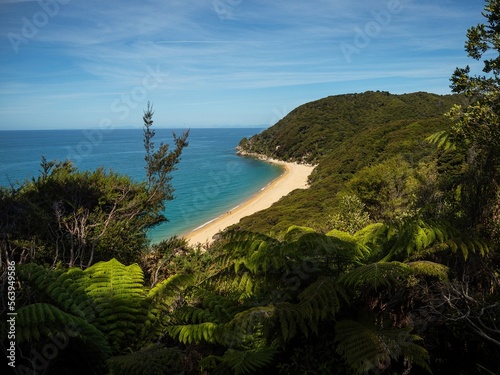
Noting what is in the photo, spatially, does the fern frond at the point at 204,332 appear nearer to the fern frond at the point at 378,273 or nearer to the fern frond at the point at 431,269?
A: the fern frond at the point at 378,273

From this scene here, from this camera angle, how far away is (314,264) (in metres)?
3.48

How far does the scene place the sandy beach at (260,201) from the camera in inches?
1203

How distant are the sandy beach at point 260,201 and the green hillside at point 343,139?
3.18 metres

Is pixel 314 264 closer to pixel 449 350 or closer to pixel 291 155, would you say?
pixel 449 350

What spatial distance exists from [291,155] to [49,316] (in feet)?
289

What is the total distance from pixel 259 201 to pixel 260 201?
0.14 m

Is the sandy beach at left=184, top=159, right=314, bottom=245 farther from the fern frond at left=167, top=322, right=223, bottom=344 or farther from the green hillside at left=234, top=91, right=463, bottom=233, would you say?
the fern frond at left=167, top=322, right=223, bottom=344

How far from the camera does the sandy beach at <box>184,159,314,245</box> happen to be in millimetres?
30562

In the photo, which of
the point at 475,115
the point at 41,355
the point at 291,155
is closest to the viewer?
the point at 41,355

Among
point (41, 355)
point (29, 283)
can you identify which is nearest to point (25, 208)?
point (29, 283)

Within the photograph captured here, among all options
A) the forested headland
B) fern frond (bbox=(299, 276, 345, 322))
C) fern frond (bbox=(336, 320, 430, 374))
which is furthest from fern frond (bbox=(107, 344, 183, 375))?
fern frond (bbox=(336, 320, 430, 374))

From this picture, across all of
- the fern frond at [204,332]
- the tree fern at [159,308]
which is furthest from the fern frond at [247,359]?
the tree fern at [159,308]

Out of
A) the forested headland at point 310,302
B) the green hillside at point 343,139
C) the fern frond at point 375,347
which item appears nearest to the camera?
the fern frond at point 375,347

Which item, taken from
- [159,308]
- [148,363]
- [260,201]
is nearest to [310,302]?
[148,363]
